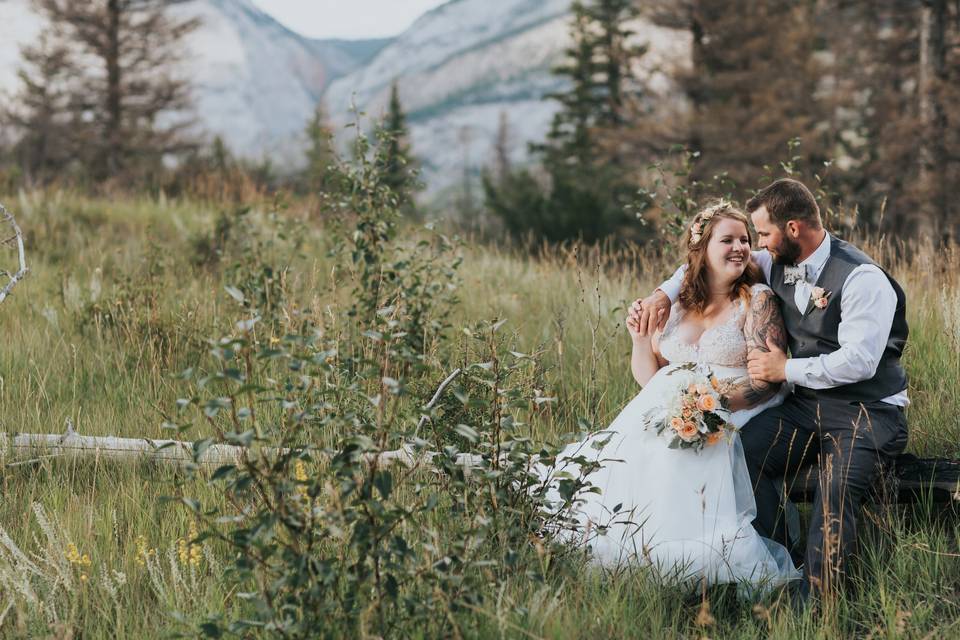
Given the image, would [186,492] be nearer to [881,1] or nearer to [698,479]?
[698,479]

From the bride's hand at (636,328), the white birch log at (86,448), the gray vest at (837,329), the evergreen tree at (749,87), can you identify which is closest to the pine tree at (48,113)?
the evergreen tree at (749,87)

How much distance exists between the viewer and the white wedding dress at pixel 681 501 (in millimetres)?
3486

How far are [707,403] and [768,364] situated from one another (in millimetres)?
479

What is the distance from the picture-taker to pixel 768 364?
3967 mm

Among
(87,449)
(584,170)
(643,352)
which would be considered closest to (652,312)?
(643,352)

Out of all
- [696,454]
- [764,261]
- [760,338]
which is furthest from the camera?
[764,261]

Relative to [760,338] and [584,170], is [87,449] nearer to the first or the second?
[760,338]

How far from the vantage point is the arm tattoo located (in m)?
4.05

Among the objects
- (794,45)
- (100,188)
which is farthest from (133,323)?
(794,45)

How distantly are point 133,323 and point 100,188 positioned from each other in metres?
8.37

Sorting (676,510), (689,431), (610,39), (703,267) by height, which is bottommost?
(676,510)

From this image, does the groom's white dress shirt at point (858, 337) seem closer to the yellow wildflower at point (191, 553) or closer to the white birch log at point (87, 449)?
the white birch log at point (87, 449)

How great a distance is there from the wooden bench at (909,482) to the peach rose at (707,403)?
1.97ft

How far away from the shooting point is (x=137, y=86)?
73.2 feet
